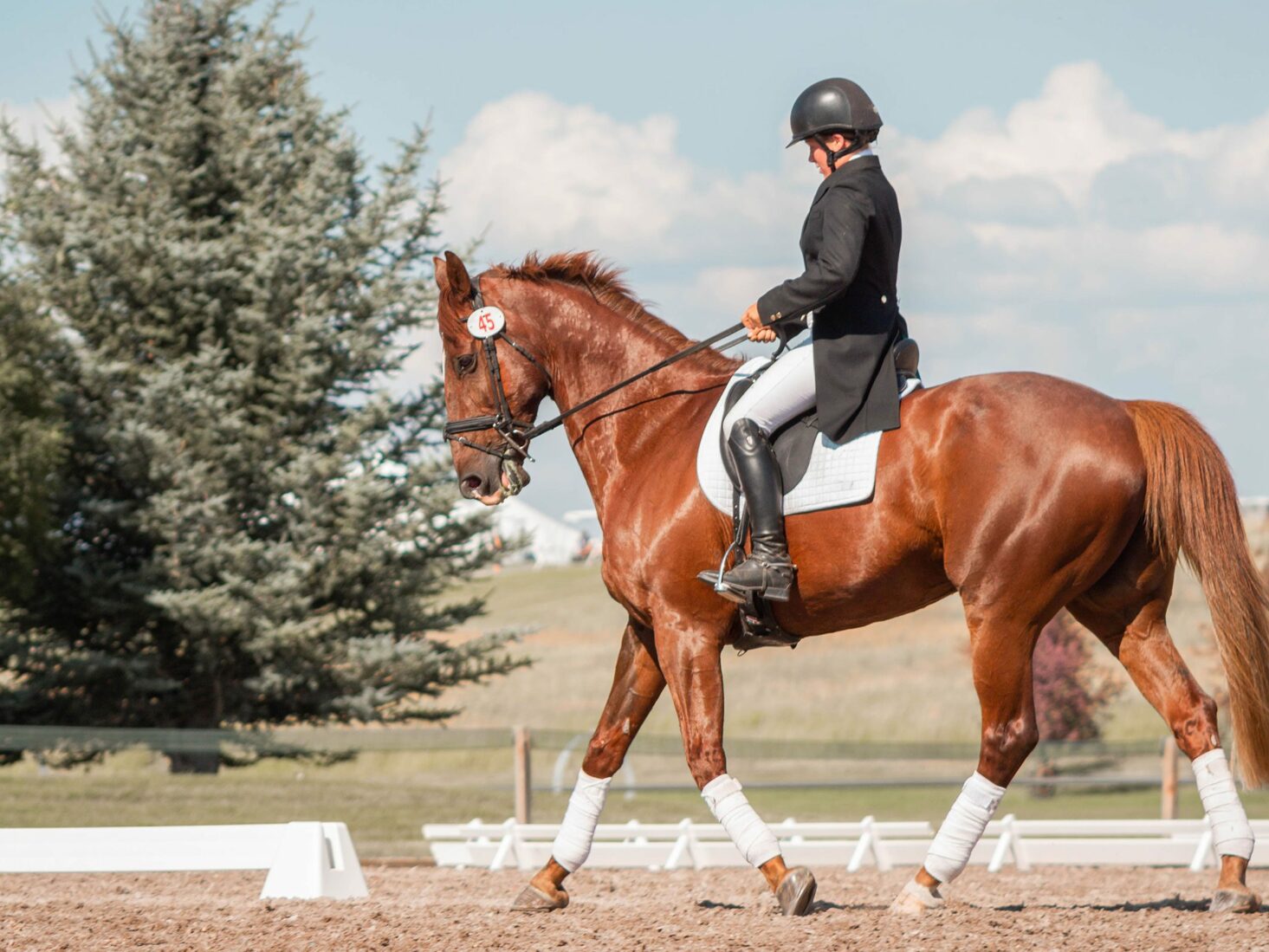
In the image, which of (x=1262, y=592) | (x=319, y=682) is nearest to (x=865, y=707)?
(x=319, y=682)

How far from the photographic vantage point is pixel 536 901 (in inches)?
259

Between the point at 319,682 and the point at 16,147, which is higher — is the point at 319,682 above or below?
below

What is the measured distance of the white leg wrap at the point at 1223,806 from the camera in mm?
6082

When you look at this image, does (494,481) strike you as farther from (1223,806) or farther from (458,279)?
(1223,806)

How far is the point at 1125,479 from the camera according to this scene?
5.84 meters

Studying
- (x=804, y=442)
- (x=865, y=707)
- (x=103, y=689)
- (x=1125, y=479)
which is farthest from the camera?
(x=865, y=707)

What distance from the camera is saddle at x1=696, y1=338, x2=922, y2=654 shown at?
19.9 ft

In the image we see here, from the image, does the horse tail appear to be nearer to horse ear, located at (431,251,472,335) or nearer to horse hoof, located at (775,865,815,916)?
horse hoof, located at (775,865,815,916)

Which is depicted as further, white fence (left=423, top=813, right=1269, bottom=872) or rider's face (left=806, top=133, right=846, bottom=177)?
white fence (left=423, top=813, right=1269, bottom=872)

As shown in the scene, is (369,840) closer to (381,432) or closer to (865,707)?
(381,432)

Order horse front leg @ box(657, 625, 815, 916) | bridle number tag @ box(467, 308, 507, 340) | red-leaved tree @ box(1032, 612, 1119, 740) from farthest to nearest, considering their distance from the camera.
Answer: red-leaved tree @ box(1032, 612, 1119, 740)
bridle number tag @ box(467, 308, 507, 340)
horse front leg @ box(657, 625, 815, 916)

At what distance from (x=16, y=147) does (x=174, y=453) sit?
479cm

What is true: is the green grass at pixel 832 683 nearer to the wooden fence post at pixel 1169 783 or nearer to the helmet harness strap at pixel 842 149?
the wooden fence post at pixel 1169 783

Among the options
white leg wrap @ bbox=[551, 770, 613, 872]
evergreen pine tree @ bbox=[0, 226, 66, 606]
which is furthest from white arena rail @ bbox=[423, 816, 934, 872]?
evergreen pine tree @ bbox=[0, 226, 66, 606]
